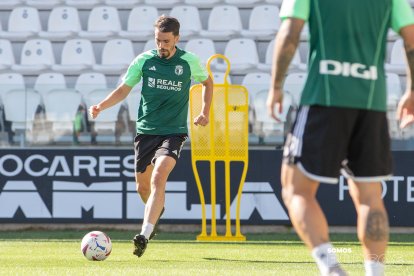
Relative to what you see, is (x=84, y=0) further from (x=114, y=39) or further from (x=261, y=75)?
(x=261, y=75)

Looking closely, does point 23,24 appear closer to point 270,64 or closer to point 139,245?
point 270,64

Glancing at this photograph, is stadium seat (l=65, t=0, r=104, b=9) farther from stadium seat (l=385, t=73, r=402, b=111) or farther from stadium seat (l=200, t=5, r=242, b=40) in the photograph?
stadium seat (l=385, t=73, r=402, b=111)

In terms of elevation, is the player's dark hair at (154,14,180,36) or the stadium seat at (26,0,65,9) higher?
the player's dark hair at (154,14,180,36)

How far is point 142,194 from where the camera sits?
10.2 metres

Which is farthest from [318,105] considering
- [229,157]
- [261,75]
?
[261,75]

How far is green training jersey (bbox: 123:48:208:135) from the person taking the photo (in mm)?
9922

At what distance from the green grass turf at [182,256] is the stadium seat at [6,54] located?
14.8 ft

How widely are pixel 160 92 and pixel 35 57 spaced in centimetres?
754

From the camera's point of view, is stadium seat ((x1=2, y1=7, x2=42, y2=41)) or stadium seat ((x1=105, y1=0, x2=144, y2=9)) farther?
stadium seat ((x1=105, y1=0, x2=144, y2=9))

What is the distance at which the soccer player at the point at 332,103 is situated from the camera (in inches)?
206

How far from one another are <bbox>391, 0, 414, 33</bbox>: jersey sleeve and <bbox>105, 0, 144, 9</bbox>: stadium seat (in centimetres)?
1237

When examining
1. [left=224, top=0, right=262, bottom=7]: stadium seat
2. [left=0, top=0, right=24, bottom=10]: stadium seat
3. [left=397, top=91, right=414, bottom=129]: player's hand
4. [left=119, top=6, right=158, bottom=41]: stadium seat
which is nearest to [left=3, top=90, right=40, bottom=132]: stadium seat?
[left=119, top=6, right=158, bottom=41]: stadium seat

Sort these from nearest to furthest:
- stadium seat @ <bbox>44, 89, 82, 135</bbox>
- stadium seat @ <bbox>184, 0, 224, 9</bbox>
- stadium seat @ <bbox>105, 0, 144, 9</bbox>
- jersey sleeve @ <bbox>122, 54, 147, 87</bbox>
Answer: jersey sleeve @ <bbox>122, 54, 147, 87</bbox> < stadium seat @ <bbox>44, 89, 82, 135</bbox> < stadium seat @ <bbox>184, 0, 224, 9</bbox> < stadium seat @ <bbox>105, 0, 144, 9</bbox>

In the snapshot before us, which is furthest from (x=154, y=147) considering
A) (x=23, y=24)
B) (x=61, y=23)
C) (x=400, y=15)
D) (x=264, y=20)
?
(x=23, y=24)
